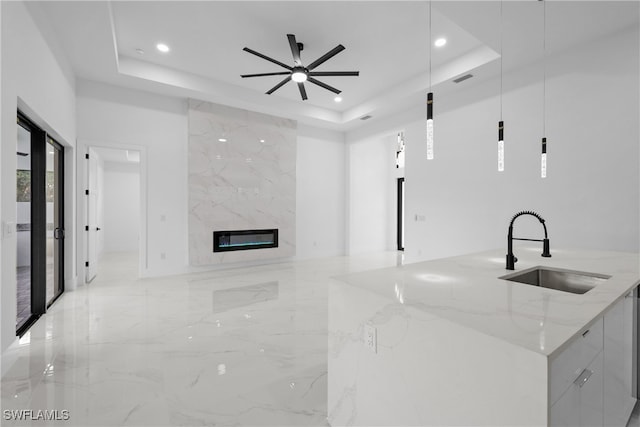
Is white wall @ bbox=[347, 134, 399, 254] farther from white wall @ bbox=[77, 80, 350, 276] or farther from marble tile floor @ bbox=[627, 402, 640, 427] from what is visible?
marble tile floor @ bbox=[627, 402, 640, 427]

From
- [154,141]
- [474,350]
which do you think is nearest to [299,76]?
[154,141]

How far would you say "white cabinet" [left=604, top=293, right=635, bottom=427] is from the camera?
4.30ft

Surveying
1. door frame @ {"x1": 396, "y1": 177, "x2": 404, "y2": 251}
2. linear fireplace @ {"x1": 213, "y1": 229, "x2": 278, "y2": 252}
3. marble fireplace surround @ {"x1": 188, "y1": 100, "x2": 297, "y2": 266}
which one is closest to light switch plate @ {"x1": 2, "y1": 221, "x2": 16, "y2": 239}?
marble fireplace surround @ {"x1": 188, "y1": 100, "x2": 297, "y2": 266}

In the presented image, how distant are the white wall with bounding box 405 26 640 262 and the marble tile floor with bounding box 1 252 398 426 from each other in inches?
103

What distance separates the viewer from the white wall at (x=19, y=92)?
2174 millimetres

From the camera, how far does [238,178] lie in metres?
5.82

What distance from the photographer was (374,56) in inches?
173

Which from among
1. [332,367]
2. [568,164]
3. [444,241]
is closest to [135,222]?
[444,241]

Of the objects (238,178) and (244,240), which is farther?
(244,240)

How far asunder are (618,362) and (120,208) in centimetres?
1036


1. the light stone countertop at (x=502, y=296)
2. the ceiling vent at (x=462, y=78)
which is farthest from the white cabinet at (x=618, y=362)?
Answer: the ceiling vent at (x=462, y=78)

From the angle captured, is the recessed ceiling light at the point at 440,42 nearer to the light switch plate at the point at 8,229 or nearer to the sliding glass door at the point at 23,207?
the sliding glass door at the point at 23,207

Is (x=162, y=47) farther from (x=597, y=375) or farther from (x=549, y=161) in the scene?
(x=549, y=161)

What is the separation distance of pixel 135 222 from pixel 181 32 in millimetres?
6825
